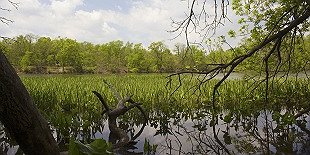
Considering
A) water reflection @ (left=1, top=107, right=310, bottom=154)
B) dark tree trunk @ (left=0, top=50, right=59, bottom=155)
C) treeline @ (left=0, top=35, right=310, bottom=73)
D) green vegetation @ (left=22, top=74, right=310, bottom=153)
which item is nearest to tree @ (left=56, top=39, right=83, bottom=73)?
treeline @ (left=0, top=35, right=310, bottom=73)

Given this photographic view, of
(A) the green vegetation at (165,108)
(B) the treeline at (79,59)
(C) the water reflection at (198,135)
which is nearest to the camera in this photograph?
(C) the water reflection at (198,135)

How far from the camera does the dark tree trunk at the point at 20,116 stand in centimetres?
147

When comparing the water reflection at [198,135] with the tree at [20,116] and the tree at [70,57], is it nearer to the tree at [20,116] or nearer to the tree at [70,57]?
the tree at [20,116]

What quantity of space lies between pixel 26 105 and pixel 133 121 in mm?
6636

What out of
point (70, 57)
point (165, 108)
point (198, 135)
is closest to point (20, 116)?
point (198, 135)

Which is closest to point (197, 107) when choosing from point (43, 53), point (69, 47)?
point (69, 47)

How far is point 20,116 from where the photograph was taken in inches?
59.6

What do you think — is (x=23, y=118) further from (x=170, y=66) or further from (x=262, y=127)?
(x=170, y=66)

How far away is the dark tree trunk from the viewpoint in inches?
57.8

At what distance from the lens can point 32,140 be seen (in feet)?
5.17

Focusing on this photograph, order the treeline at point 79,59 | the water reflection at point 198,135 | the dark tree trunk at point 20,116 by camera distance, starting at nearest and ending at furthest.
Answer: the dark tree trunk at point 20,116, the water reflection at point 198,135, the treeline at point 79,59

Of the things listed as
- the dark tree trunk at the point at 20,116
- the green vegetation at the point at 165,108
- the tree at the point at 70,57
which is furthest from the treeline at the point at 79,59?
the dark tree trunk at the point at 20,116

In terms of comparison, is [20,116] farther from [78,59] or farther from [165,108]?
[78,59]

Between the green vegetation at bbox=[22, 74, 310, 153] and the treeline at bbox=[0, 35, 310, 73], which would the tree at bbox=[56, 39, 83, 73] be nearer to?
the treeline at bbox=[0, 35, 310, 73]
